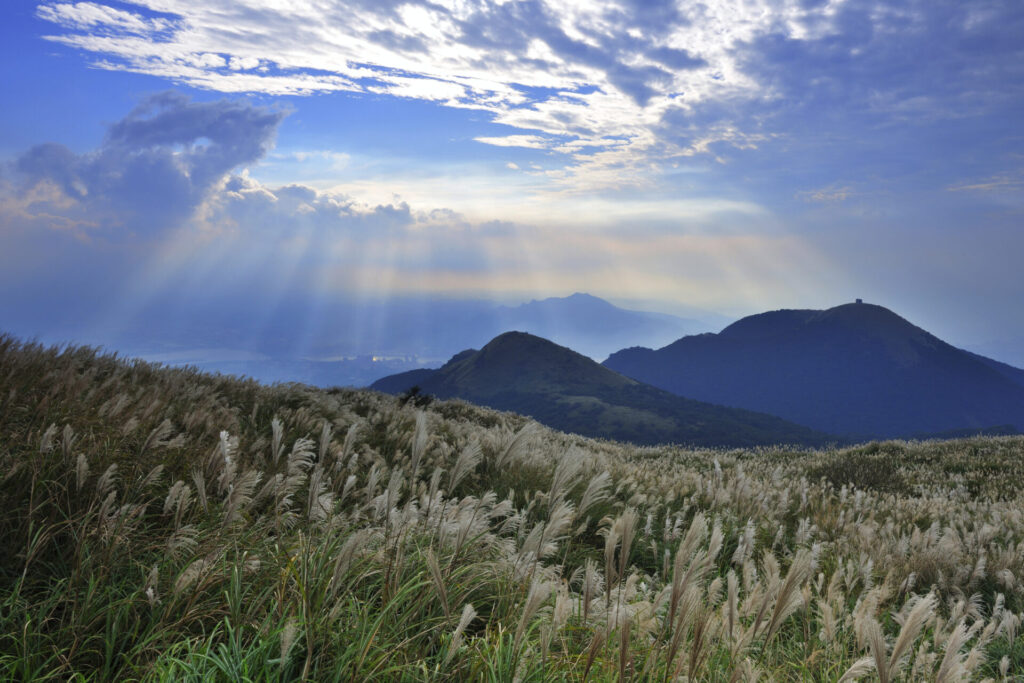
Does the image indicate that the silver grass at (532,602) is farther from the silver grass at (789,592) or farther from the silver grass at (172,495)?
the silver grass at (172,495)

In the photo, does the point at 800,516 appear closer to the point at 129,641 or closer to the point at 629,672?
the point at 629,672

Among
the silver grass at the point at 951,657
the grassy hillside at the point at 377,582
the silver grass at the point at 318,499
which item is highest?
the silver grass at the point at 951,657

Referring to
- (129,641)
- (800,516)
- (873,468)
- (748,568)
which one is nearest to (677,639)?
(748,568)

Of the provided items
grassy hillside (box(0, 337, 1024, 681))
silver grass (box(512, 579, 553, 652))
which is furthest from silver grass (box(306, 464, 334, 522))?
silver grass (box(512, 579, 553, 652))

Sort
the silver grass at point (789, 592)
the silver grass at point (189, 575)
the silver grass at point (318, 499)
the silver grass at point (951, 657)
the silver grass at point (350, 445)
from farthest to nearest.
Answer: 1. the silver grass at point (350, 445)
2. the silver grass at point (318, 499)
3. the silver grass at point (189, 575)
4. the silver grass at point (789, 592)
5. the silver grass at point (951, 657)

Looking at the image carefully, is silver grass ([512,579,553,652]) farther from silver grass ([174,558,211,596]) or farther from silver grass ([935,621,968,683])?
silver grass ([174,558,211,596])

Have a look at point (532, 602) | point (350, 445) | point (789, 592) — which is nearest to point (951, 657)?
point (789, 592)

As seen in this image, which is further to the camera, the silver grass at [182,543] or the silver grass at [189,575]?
the silver grass at [182,543]

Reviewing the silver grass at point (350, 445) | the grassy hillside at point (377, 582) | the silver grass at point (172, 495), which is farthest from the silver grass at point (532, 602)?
the silver grass at point (350, 445)

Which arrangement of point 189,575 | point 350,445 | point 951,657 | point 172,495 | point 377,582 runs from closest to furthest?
point 951,657 < point 189,575 < point 172,495 < point 377,582 < point 350,445

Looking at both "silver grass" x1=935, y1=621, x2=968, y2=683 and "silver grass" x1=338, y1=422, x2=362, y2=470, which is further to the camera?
"silver grass" x1=338, y1=422, x2=362, y2=470

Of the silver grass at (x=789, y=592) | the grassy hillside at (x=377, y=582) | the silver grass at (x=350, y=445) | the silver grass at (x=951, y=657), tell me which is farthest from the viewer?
the silver grass at (x=350, y=445)

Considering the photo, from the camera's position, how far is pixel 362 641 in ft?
8.09

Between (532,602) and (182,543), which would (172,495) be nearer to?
(182,543)
